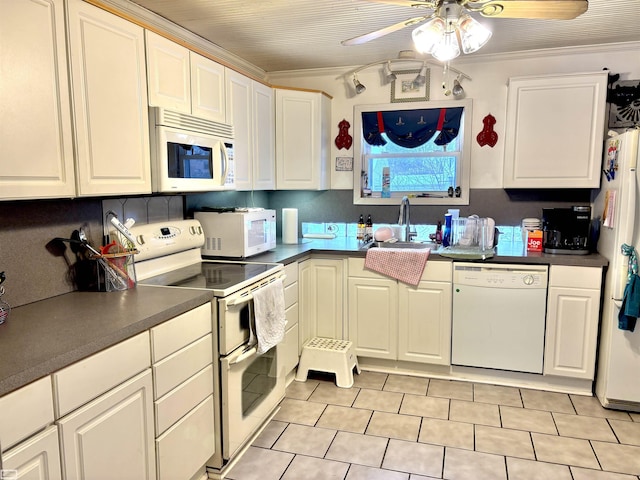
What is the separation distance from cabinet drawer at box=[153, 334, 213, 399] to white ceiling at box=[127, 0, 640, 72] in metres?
1.88

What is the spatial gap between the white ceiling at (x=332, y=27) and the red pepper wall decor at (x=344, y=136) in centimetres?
56

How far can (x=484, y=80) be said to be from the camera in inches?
144

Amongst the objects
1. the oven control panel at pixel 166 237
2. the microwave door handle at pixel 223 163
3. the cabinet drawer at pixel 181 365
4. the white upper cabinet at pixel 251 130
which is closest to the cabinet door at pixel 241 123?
the white upper cabinet at pixel 251 130

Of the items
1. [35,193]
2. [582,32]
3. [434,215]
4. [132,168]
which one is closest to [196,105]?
[132,168]

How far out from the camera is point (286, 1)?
257 centimetres

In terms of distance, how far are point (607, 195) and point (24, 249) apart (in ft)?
10.8

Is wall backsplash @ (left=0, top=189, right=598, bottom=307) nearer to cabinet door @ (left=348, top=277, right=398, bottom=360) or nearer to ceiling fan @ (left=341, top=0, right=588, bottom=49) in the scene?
cabinet door @ (left=348, top=277, right=398, bottom=360)

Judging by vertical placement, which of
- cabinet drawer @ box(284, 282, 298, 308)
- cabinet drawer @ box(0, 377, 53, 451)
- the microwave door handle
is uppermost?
the microwave door handle

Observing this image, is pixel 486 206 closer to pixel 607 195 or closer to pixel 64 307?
pixel 607 195

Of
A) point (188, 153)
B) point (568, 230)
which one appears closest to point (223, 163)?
point (188, 153)

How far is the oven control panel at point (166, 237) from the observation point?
248cm

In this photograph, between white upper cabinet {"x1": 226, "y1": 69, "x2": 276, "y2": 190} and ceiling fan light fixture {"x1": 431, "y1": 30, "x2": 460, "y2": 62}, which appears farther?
white upper cabinet {"x1": 226, "y1": 69, "x2": 276, "y2": 190}

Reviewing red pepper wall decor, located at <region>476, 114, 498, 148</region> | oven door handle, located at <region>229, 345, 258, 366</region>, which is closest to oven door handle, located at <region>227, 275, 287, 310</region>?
oven door handle, located at <region>229, 345, 258, 366</region>

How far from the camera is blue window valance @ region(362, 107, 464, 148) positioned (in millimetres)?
3752
